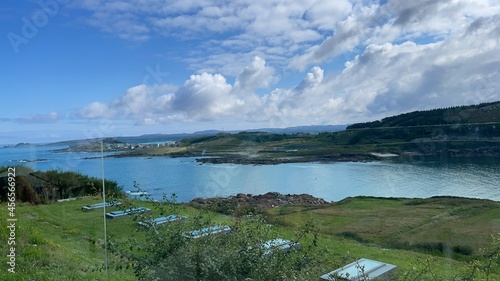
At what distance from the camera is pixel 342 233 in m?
7.17

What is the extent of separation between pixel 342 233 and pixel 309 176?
468 cm

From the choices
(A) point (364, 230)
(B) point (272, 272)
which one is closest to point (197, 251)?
(B) point (272, 272)

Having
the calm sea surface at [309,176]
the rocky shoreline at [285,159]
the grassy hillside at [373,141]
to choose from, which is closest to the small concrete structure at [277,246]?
the calm sea surface at [309,176]

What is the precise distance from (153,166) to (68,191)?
328 cm

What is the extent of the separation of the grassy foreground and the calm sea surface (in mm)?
925

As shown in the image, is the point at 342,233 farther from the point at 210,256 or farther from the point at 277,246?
the point at 210,256

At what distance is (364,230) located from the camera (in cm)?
720

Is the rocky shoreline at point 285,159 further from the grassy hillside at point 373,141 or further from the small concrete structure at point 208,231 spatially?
the small concrete structure at point 208,231

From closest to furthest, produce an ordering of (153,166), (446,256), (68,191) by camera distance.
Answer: (446,256)
(153,166)
(68,191)

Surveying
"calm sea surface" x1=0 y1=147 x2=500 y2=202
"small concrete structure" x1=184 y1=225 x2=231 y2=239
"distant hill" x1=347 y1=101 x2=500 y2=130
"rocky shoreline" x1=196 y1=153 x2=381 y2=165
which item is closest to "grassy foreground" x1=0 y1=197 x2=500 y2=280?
"small concrete structure" x1=184 y1=225 x2=231 y2=239

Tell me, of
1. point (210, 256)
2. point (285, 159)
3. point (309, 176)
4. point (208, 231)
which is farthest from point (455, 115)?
point (210, 256)

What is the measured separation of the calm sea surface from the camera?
6922mm

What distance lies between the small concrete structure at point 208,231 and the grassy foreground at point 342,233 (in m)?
0.73

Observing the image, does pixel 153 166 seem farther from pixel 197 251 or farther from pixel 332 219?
pixel 197 251
